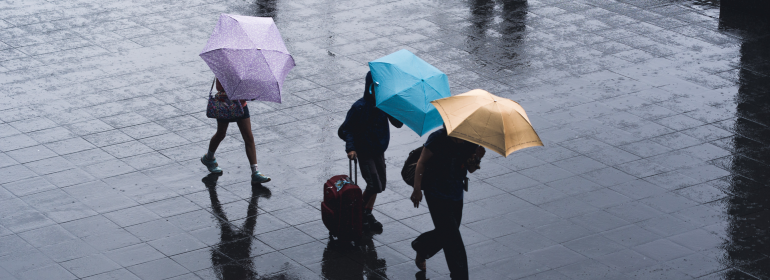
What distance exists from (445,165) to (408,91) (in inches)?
28.9

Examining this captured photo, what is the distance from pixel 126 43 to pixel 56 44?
1.10 meters

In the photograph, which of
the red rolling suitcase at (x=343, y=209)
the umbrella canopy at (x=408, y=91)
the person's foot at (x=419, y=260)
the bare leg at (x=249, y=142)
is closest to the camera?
the umbrella canopy at (x=408, y=91)

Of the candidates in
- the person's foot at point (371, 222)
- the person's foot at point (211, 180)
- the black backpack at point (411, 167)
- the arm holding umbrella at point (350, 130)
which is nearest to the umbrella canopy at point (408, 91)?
the black backpack at point (411, 167)

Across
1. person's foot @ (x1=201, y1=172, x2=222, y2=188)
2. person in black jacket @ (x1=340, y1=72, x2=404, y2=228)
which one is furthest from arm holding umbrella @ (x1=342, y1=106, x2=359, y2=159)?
person's foot @ (x1=201, y1=172, x2=222, y2=188)

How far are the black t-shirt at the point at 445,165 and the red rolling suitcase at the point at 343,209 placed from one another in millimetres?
1017

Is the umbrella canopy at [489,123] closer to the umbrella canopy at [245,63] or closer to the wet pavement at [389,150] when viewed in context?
the wet pavement at [389,150]

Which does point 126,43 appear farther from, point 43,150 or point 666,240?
point 666,240

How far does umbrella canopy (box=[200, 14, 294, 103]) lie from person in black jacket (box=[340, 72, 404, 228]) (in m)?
0.92

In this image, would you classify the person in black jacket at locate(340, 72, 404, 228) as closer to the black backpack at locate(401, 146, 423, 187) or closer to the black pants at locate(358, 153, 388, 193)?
the black pants at locate(358, 153, 388, 193)

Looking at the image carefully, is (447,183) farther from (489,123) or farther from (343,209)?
(343,209)

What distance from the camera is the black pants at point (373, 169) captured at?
327 inches

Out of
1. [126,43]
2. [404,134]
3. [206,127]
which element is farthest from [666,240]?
[126,43]

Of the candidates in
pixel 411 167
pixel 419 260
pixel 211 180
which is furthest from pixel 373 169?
pixel 211 180

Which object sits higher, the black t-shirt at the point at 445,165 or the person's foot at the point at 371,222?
the black t-shirt at the point at 445,165
